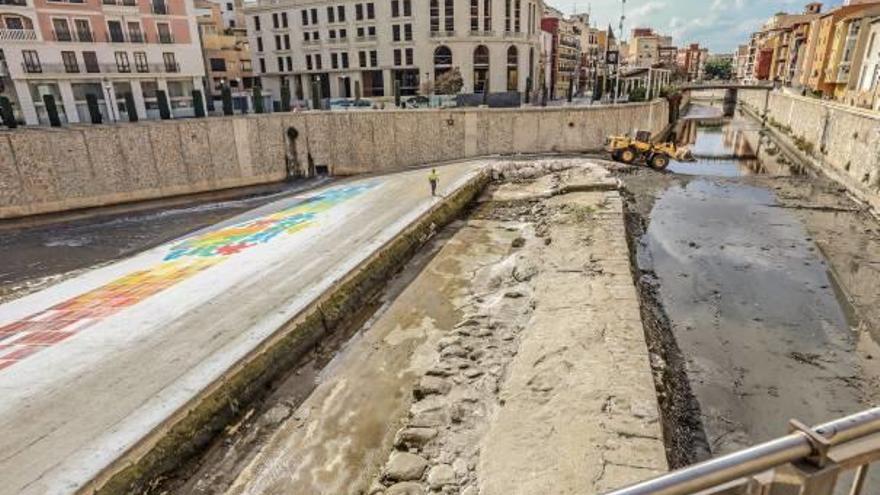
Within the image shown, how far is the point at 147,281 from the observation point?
1798 centimetres

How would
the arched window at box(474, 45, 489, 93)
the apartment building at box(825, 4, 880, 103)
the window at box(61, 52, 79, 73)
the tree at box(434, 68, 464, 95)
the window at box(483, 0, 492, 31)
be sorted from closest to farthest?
the window at box(61, 52, 79, 73)
the tree at box(434, 68, 464, 95)
the apartment building at box(825, 4, 880, 103)
the window at box(483, 0, 492, 31)
the arched window at box(474, 45, 489, 93)

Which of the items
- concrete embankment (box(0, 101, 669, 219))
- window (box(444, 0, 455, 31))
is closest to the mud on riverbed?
concrete embankment (box(0, 101, 669, 219))

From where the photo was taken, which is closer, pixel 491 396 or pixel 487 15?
pixel 491 396

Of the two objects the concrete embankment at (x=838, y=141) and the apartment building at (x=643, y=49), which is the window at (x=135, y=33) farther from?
Result: the apartment building at (x=643, y=49)

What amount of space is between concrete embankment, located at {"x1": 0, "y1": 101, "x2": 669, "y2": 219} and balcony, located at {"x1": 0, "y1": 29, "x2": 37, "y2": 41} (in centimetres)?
1315

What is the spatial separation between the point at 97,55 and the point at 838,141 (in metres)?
55.7

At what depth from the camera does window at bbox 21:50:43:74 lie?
38.1m

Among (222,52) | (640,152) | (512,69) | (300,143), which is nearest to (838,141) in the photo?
(640,152)

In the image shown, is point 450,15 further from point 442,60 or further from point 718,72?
point 718,72

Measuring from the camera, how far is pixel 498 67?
182ft

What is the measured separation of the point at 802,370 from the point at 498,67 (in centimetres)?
4884

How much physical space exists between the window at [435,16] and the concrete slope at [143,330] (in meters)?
36.5

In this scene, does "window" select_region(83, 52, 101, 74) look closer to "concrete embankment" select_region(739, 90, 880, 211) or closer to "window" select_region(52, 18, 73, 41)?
"window" select_region(52, 18, 73, 41)

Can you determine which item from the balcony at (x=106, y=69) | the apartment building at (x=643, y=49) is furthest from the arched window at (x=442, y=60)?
the apartment building at (x=643, y=49)
